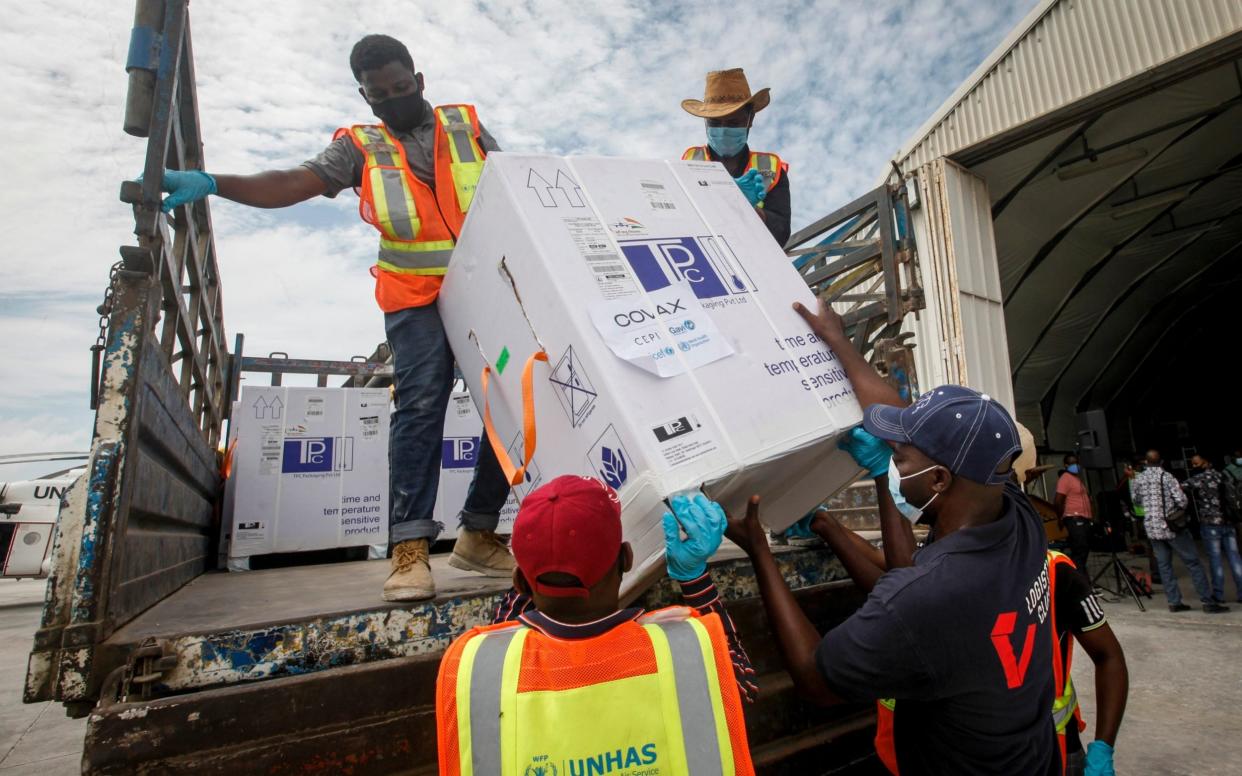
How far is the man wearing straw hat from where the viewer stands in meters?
2.73

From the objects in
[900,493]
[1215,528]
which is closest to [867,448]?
[900,493]

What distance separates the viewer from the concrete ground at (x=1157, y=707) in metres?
3.44

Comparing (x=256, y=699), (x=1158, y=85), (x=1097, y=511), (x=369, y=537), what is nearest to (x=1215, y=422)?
(x=1097, y=511)

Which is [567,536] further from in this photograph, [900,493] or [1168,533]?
[1168,533]

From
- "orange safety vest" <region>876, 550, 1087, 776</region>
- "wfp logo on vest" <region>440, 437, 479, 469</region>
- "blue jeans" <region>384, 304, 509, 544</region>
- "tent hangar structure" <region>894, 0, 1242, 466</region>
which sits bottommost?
"orange safety vest" <region>876, 550, 1087, 776</region>

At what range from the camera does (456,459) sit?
519 cm

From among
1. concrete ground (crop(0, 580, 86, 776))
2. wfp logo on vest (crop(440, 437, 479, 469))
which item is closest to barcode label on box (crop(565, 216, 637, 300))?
concrete ground (crop(0, 580, 86, 776))

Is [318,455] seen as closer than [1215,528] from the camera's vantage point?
Yes

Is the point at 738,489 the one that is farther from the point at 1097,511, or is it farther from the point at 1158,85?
the point at 1097,511

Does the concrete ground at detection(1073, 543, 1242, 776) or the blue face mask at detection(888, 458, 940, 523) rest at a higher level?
the blue face mask at detection(888, 458, 940, 523)

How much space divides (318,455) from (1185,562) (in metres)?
8.69

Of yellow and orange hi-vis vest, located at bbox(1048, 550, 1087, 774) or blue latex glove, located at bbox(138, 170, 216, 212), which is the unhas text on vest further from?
blue latex glove, located at bbox(138, 170, 216, 212)

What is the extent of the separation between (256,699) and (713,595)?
881 mm

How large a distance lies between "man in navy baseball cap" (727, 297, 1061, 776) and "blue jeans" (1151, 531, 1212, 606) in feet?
24.9
